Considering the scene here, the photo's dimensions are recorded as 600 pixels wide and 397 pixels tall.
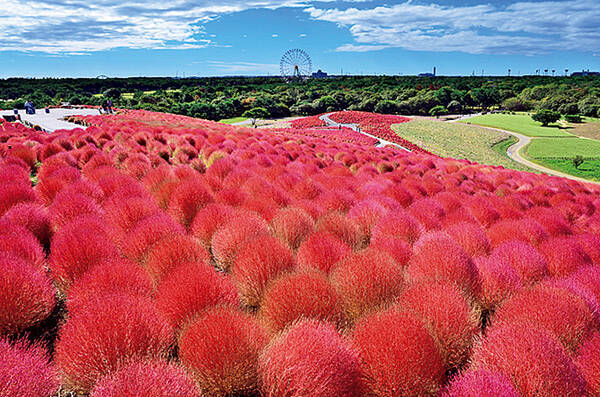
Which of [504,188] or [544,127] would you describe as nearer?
[504,188]

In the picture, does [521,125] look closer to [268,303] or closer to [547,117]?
[547,117]

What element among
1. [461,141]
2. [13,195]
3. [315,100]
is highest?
[315,100]

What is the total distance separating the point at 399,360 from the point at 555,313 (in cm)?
166

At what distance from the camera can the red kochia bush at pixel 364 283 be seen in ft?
9.14

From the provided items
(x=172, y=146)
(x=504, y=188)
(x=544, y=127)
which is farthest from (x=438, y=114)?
(x=172, y=146)

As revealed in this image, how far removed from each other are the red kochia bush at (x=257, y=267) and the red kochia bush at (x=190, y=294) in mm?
288

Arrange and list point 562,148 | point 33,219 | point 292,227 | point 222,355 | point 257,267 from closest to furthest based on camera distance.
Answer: point 222,355
point 257,267
point 33,219
point 292,227
point 562,148

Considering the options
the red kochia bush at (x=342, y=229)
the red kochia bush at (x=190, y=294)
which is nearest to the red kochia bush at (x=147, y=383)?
the red kochia bush at (x=190, y=294)

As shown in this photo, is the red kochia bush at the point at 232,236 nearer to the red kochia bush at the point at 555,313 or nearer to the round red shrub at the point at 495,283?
the round red shrub at the point at 495,283

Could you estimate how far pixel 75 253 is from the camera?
2895 mm

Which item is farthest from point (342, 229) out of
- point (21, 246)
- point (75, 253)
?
point (21, 246)

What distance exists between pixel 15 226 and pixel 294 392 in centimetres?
320

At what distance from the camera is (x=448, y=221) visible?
222 inches

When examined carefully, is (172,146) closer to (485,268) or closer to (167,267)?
(167,267)
